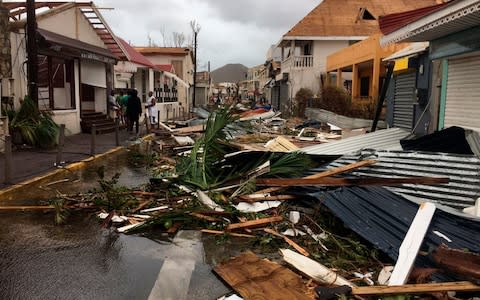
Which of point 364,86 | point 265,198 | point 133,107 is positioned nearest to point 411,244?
point 265,198

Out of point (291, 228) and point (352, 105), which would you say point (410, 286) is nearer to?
point (291, 228)

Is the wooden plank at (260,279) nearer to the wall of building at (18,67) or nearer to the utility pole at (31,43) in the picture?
the utility pole at (31,43)

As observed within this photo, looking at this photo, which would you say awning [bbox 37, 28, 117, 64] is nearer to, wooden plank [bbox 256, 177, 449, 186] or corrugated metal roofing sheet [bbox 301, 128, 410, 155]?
corrugated metal roofing sheet [bbox 301, 128, 410, 155]

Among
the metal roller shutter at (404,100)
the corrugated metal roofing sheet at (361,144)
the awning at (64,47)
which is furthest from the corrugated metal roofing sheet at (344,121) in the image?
the awning at (64,47)

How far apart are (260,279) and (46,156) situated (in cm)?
901

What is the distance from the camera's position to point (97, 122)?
1942 centimetres

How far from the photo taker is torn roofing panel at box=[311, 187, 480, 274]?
15.7 feet

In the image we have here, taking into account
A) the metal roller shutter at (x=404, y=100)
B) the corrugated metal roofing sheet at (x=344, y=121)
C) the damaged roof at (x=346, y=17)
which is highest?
the damaged roof at (x=346, y=17)

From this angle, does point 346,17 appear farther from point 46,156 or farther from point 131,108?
point 46,156

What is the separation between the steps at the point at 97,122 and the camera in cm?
1855

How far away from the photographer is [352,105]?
2462cm

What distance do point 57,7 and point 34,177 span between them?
11.5m

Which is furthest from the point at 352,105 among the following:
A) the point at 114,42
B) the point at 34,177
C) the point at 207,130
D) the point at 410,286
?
the point at 410,286

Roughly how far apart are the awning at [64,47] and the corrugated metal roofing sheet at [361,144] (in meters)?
9.56
